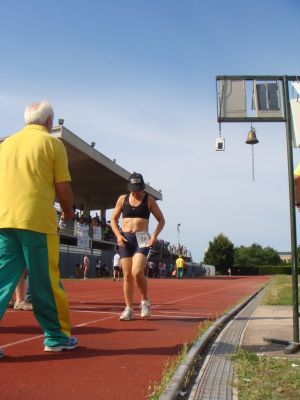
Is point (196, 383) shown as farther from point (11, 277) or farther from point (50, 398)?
point (11, 277)

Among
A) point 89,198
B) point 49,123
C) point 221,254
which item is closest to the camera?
point 49,123

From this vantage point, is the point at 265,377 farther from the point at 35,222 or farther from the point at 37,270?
the point at 35,222

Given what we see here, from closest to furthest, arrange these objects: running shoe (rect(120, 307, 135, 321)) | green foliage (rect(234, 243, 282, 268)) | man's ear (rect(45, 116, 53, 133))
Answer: man's ear (rect(45, 116, 53, 133)) → running shoe (rect(120, 307, 135, 321)) → green foliage (rect(234, 243, 282, 268))

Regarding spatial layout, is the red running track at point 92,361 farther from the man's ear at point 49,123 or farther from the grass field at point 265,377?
the man's ear at point 49,123

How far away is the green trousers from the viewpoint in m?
4.04

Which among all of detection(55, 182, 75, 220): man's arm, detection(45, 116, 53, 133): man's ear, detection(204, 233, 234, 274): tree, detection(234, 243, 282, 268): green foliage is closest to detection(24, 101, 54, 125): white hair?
detection(45, 116, 53, 133): man's ear

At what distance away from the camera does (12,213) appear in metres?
4.07

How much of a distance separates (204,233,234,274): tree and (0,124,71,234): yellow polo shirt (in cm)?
11158

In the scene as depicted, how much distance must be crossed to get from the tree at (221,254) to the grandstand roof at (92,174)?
58355mm

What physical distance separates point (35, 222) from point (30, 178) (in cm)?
37

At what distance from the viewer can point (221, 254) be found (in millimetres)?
114438

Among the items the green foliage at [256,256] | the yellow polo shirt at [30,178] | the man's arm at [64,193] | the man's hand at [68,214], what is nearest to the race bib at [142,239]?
the man's hand at [68,214]

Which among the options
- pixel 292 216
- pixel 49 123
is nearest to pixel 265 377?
pixel 292 216

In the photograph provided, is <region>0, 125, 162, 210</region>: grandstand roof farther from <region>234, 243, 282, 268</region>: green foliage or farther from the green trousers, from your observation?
<region>234, 243, 282, 268</region>: green foliage
